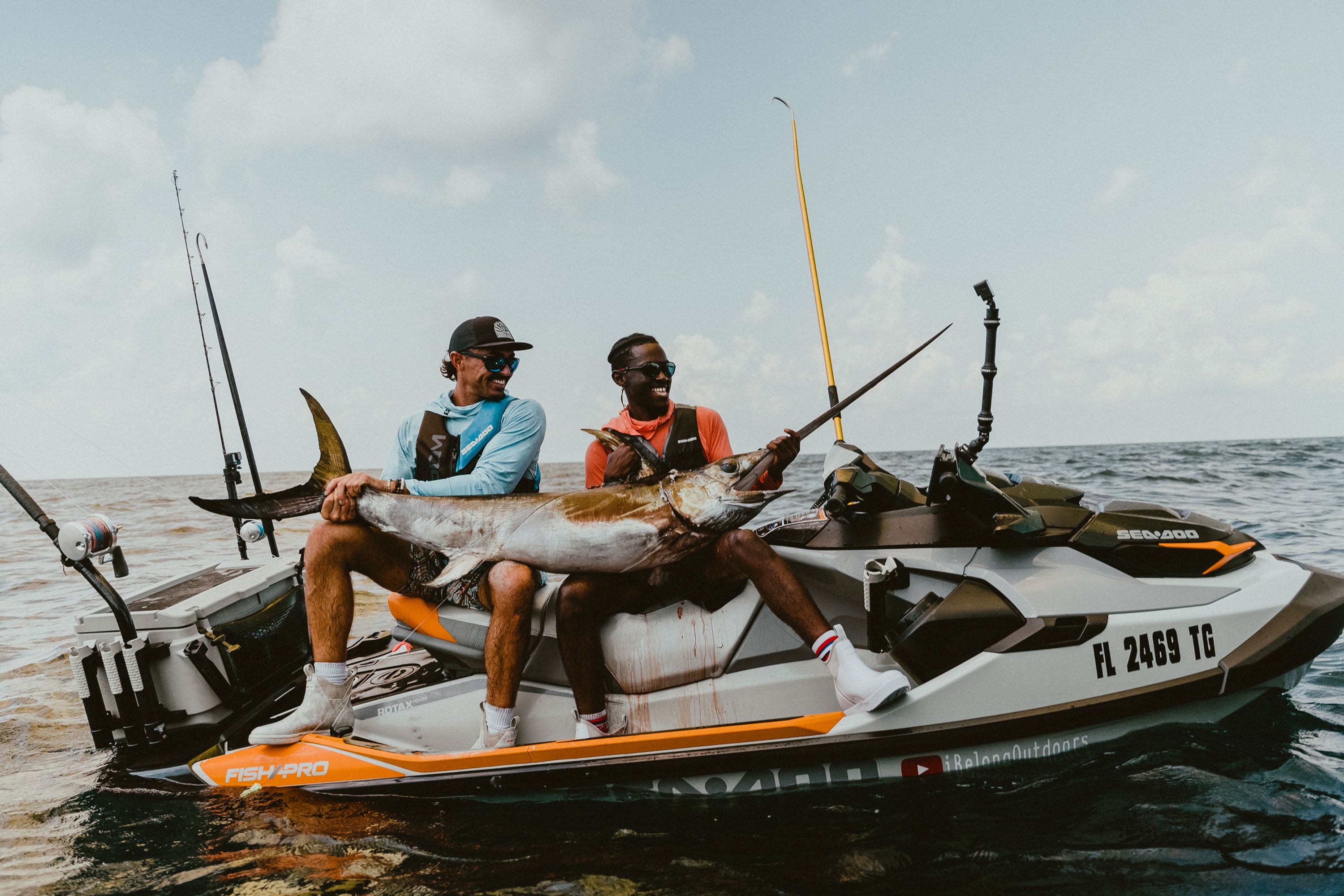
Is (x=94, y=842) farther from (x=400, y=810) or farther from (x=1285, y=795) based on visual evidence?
(x=1285, y=795)

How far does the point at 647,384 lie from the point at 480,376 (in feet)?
2.38

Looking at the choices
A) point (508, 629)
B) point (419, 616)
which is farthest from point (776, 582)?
point (419, 616)

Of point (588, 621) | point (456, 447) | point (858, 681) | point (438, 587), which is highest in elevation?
point (456, 447)

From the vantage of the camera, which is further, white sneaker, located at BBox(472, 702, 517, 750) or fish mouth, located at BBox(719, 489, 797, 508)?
white sneaker, located at BBox(472, 702, 517, 750)

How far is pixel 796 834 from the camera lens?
101 inches

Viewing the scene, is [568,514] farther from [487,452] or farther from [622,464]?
[487,452]

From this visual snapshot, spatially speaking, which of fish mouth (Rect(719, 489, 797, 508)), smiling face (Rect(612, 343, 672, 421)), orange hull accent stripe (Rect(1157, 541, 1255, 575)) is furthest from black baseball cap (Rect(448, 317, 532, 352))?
orange hull accent stripe (Rect(1157, 541, 1255, 575))

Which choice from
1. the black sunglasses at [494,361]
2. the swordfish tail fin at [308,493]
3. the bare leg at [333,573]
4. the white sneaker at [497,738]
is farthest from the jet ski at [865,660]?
the black sunglasses at [494,361]

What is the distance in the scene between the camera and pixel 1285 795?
102 inches

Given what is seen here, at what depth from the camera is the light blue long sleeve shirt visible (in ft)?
10.1

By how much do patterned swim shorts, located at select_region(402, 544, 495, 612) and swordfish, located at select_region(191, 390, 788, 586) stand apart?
22 centimetres

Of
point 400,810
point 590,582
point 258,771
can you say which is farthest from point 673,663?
point 258,771

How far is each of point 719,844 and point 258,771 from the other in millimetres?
1892

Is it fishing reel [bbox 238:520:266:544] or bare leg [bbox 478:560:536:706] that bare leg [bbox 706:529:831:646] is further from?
fishing reel [bbox 238:520:266:544]
